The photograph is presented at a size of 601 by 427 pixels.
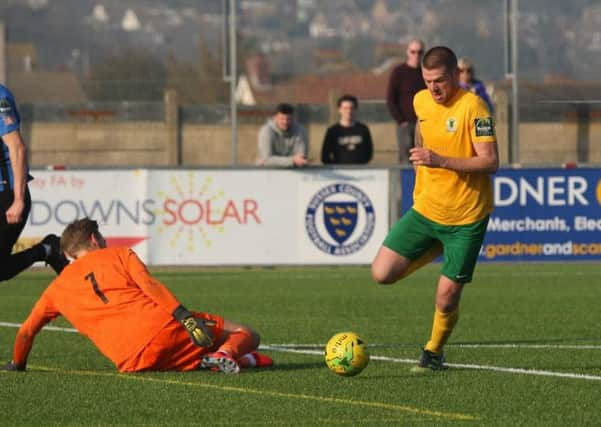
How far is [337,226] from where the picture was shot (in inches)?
745

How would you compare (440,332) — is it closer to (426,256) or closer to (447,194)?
(426,256)

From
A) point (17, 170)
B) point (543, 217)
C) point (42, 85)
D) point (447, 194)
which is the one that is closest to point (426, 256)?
point (447, 194)

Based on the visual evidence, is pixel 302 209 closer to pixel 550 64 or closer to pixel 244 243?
pixel 244 243

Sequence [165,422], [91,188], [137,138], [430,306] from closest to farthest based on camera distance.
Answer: [165,422], [430,306], [91,188], [137,138]

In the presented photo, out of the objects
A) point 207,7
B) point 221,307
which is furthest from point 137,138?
point 221,307

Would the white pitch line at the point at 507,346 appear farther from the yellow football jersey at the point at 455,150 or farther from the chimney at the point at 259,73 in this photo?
the chimney at the point at 259,73

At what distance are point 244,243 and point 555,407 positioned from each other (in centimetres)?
1109

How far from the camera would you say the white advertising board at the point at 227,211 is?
18703mm

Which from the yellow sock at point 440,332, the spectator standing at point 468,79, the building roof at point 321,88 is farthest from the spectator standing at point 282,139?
the yellow sock at point 440,332

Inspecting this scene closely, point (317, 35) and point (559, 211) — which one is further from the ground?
point (317, 35)

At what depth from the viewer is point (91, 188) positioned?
61.8 feet

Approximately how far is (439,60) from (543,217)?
989cm

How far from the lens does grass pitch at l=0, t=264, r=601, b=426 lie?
7836mm

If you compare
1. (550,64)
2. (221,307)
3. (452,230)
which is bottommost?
(221,307)
